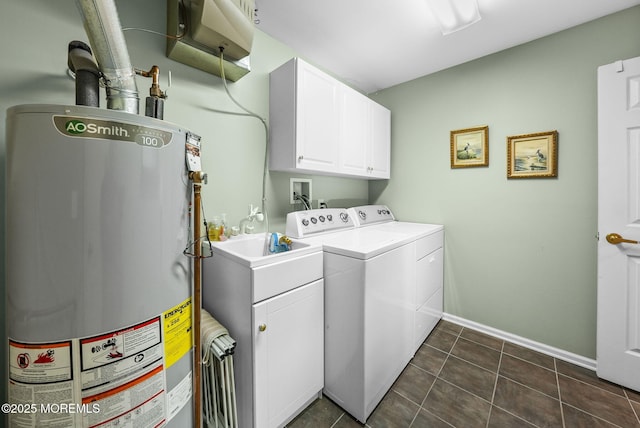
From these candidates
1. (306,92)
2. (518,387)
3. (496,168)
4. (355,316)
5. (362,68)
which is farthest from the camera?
(362,68)

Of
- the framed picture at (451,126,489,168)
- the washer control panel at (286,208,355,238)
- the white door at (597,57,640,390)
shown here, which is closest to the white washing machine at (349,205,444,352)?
the washer control panel at (286,208,355,238)

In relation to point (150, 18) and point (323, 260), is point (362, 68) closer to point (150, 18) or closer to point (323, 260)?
point (150, 18)

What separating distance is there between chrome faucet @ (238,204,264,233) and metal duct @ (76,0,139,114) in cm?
93

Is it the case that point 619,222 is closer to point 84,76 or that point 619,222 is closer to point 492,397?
point 492,397

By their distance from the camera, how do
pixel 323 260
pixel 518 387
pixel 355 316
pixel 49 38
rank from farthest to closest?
pixel 518 387, pixel 323 260, pixel 355 316, pixel 49 38

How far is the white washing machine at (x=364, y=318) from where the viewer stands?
50.5 inches

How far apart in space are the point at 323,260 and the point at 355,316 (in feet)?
1.15

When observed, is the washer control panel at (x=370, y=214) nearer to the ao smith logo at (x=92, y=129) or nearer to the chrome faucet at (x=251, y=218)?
the chrome faucet at (x=251, y=218)

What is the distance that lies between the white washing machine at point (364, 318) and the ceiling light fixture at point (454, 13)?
4.93ft

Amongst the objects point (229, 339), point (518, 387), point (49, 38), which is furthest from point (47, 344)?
point (518, 387)

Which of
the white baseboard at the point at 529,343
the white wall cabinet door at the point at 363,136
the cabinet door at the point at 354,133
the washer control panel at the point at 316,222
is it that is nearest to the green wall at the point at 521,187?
the white baseboard at the point at 529,343

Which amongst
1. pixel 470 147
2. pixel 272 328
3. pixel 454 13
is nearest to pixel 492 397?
pixel 272 328

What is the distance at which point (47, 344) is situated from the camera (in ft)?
2.26

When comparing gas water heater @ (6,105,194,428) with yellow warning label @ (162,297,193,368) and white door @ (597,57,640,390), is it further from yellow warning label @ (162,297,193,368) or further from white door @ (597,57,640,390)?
white door @ (597,57,640,390)
